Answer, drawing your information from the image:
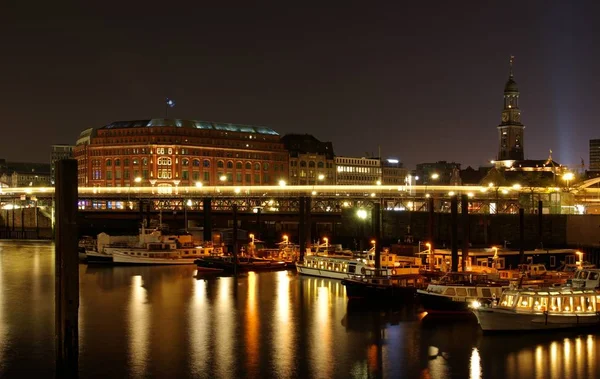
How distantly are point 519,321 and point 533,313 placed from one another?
91 cm

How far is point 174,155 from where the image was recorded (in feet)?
571

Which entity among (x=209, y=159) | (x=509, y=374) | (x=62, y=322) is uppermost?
(x=209, y=159)

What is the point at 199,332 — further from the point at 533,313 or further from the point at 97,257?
the point at 97,257

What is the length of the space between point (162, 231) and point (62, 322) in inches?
2392

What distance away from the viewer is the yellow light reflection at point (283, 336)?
123 feet

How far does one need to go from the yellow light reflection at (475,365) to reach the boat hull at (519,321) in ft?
11.1

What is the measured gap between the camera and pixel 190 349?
4094cm

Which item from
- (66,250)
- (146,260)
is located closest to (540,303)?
(66,250)

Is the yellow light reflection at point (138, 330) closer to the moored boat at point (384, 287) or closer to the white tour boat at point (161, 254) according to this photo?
the moored boat at point (384, 287)

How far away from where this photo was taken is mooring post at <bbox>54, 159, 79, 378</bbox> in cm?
3100

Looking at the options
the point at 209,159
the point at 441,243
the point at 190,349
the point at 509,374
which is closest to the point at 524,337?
the point at 509,374

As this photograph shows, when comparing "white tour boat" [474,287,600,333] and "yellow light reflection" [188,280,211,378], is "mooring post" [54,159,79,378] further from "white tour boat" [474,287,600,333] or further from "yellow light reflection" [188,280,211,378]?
"white tour boat" [474,287,600,333]

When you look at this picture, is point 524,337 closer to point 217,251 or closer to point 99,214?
point 217,251

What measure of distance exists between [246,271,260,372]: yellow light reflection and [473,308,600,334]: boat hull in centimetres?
1287
